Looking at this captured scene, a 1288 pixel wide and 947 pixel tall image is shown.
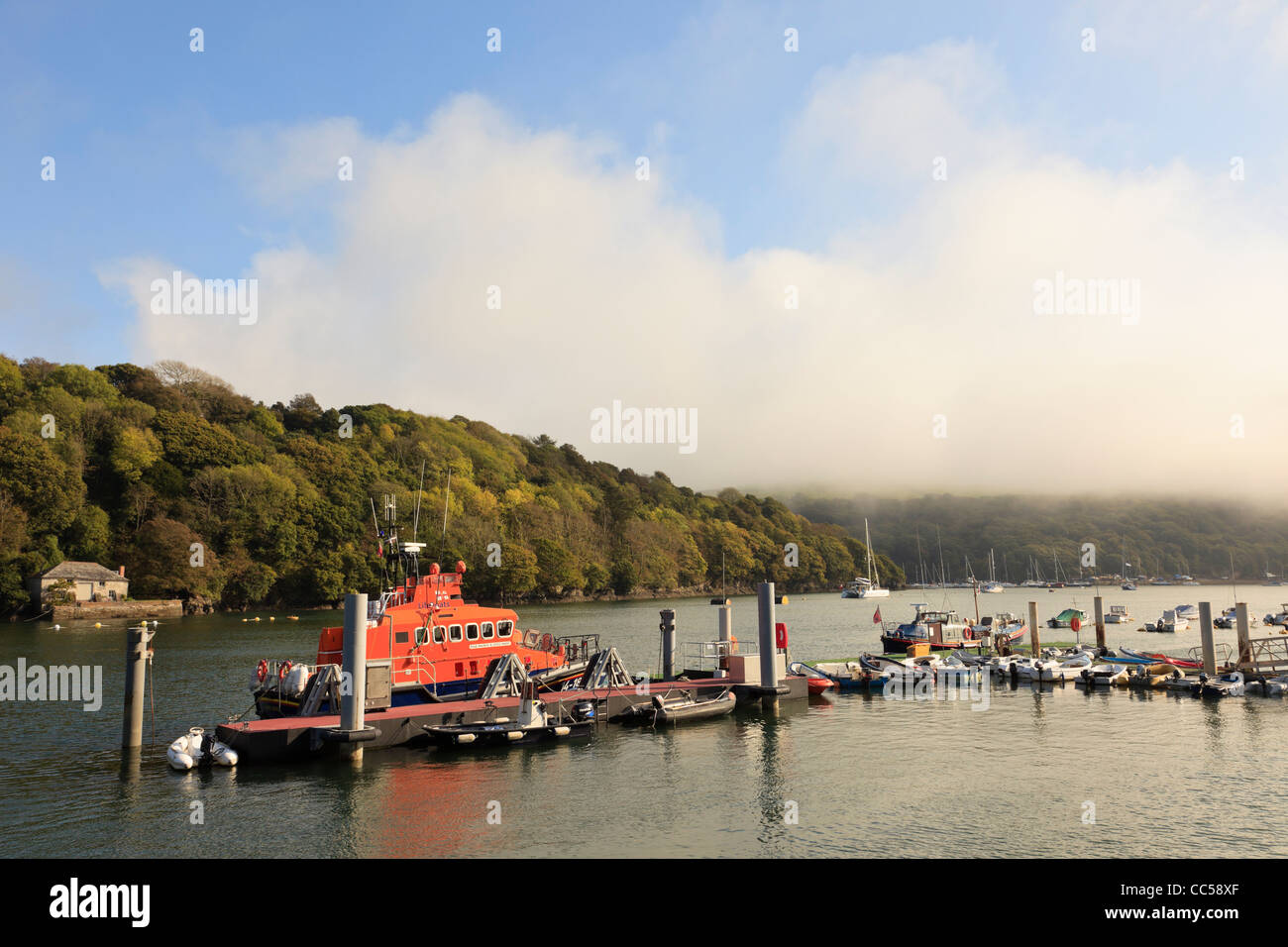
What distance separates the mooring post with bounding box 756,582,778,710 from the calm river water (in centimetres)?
80

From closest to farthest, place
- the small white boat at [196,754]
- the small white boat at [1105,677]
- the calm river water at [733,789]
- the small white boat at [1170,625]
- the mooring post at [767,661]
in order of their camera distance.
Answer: the calm river water at [733,789] < the small white boat at [196,754] < the mooring post at [767,661] < the small white boat at [1105,677] < the small white boat at [1170,625]

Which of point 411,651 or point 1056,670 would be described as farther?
point 1056,670

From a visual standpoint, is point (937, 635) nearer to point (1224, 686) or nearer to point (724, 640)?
point (1224, 686)

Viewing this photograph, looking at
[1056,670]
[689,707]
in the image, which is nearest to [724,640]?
[689,707]

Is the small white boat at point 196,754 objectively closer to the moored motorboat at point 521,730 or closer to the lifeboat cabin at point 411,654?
the lifeboat cabin at point 411,654

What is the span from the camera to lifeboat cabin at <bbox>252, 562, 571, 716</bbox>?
26.1m

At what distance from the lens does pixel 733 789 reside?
822 inches

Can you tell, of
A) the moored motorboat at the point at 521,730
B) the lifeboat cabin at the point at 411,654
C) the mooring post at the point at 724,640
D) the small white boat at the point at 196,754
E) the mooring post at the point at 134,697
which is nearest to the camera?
the small white boat at the point at 196,754

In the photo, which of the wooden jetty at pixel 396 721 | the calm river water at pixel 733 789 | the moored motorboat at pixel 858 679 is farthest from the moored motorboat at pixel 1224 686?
the wooden jetty at pixel 396 721

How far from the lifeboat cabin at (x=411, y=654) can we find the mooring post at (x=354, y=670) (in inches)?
94.5

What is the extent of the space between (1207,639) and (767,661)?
20.4 metres

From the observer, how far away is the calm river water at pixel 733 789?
16.8 meters

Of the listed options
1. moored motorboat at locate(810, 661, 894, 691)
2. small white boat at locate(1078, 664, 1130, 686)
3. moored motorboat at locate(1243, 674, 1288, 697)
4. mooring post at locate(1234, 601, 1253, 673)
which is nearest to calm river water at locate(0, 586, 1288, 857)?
moored motorboat at locate(1243, 674, 1288, 697)
